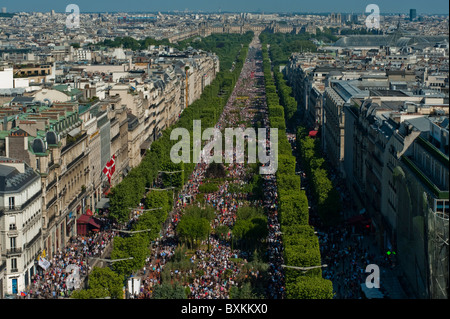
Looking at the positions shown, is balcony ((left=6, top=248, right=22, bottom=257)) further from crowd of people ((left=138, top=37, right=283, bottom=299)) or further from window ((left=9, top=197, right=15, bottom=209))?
crowd of people ((left=138, top=37, right=283, bottom=299))

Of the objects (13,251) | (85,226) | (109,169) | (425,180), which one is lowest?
(85,226)

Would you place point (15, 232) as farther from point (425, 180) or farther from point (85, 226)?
point (425, 180)

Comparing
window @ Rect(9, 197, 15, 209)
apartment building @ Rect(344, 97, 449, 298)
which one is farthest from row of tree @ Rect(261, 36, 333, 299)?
window @ Rect(9, 197, 15, 209)

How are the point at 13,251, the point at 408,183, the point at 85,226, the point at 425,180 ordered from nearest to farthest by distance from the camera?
the point at 425,180
the point at 408,183
the point at 13,251
the point at 85,226

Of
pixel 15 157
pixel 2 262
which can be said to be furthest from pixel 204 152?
pixel 2 262

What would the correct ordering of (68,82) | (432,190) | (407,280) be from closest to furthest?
1. (432,190)
2. (407,280)
3. (68,82)

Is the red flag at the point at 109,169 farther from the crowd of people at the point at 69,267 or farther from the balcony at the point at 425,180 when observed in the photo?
the balcony at the point at 425,180

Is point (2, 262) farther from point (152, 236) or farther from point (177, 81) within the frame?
point (177, 81)

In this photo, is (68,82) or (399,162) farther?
(68,82)

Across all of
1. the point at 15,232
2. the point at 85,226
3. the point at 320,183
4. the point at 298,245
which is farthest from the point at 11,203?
the point at 320,183

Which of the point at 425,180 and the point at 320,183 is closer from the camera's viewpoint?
the point at 425,180

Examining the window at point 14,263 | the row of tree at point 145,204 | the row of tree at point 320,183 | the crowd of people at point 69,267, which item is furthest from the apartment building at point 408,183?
the window at point 14,263
